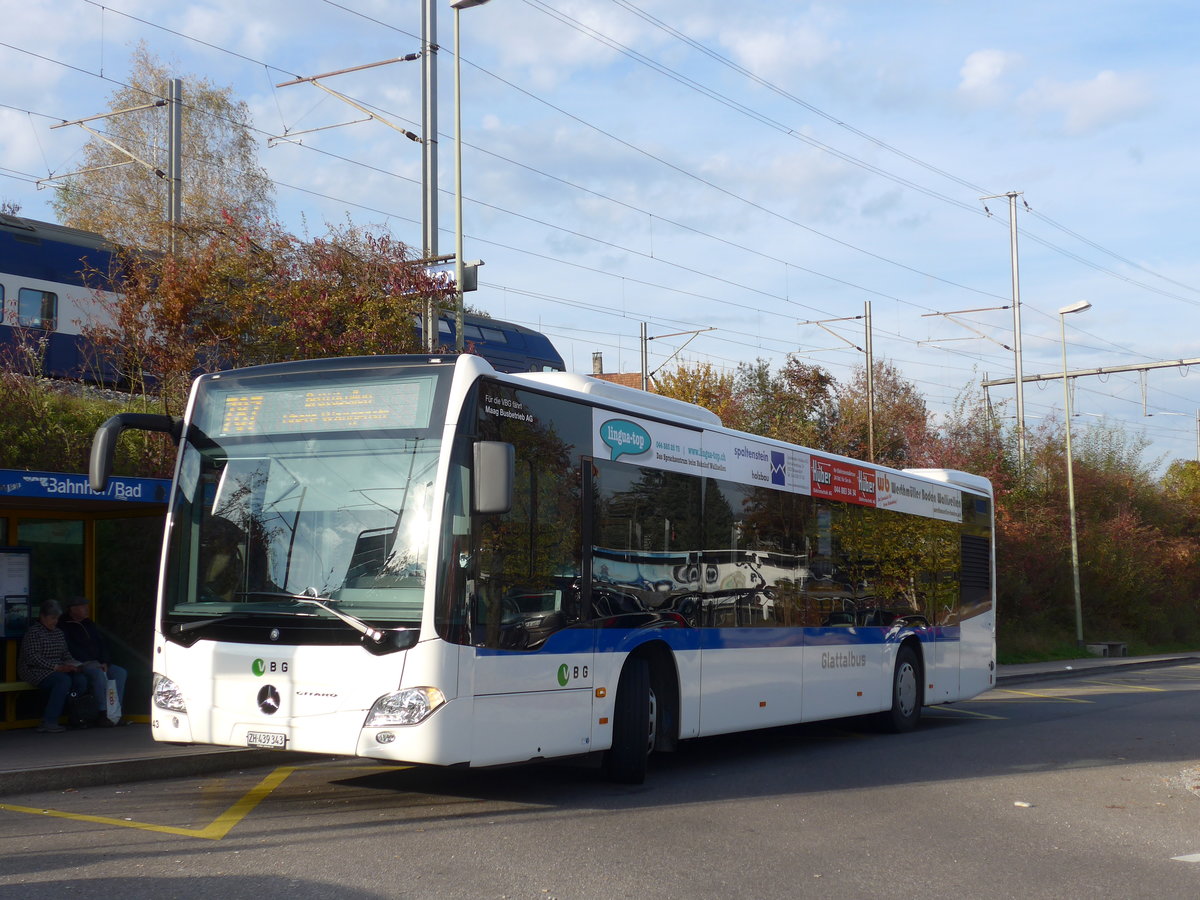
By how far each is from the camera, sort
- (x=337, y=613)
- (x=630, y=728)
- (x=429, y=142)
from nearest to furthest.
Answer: (x=337, y=613), (x=630, y=728), (x=429, y=142)

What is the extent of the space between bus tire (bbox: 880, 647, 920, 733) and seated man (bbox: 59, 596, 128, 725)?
860 cm

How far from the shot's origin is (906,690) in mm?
15422

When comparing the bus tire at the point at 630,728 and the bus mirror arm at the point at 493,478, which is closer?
the bus mirror arm at the point at 493,478

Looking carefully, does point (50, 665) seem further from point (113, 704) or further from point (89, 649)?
point (113, 704)

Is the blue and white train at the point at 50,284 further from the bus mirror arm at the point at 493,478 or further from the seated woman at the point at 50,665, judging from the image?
the bus mirror arm at the point at 493,478

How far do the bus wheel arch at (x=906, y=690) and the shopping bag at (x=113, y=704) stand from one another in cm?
839

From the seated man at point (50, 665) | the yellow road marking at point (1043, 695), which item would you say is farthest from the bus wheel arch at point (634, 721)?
the yellow road marking at point (1043, 695)

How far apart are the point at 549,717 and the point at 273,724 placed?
1.92 meters

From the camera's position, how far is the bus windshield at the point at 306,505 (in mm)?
8445

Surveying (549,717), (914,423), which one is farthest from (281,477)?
(914,423)

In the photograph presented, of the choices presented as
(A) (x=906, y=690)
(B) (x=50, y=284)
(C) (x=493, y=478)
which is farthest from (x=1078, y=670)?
(C) (x=493, y=478)

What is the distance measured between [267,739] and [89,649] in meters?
5.28

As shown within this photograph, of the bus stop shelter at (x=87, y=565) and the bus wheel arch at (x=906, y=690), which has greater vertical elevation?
the bus stop shelter at (x=87, y=565)

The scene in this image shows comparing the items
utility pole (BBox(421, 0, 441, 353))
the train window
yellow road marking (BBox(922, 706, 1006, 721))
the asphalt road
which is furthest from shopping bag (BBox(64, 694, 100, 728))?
the train window
